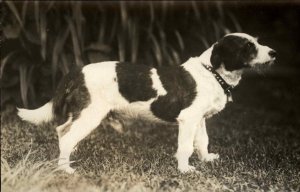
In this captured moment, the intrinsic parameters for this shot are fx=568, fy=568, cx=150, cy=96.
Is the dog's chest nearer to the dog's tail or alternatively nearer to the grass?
the grass

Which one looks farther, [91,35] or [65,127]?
[91,35]

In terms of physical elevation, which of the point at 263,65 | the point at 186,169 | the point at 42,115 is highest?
the point at 263,65

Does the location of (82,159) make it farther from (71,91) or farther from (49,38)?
(49,38)

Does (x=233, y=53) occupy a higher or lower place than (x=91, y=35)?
higher

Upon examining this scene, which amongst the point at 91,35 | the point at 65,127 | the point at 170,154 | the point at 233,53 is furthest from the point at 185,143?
the point at 91,35

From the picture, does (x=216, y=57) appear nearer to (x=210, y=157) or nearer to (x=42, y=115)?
(x=210, y=157)

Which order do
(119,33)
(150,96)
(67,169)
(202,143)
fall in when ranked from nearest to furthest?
(67,169), (150,96), (202,143), (119,33)

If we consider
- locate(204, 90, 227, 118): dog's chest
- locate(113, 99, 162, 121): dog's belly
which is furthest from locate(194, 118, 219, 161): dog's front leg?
locate(113, 99, 162, 121): dog's belly

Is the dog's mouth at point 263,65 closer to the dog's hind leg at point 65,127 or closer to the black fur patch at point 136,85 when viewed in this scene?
the black fur patch at point 136,85
